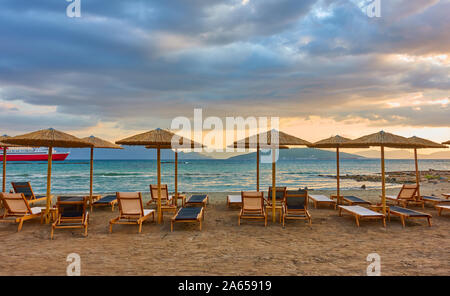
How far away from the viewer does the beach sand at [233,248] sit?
3.34 metres

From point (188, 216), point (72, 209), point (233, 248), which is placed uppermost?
point (72, 209)

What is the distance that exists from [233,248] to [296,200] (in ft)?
8.31

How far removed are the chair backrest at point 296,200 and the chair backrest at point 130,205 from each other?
355 cm

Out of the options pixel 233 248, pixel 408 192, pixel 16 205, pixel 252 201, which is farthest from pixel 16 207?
pixel 408 192

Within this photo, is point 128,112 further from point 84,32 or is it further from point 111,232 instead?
point 111,232

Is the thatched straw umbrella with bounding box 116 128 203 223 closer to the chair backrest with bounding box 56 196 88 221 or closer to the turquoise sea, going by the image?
the chair backrest with bounding box 56 196 88 221

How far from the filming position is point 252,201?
6234 mm

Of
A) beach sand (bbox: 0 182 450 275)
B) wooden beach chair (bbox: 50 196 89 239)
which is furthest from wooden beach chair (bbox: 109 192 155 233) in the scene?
wooden beach chair (bbox: 50 196 89 239)

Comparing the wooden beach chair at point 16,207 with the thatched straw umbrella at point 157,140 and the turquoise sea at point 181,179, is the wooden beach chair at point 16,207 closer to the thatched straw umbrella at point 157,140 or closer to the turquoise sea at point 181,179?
the thatched straw umbrella at point 157,140

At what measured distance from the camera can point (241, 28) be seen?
381 inches

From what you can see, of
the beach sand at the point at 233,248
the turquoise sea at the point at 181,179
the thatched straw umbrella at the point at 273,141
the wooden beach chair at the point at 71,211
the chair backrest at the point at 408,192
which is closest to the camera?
the beach sand at the point at 233,248

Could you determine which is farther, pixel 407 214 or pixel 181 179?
pixel 181 179

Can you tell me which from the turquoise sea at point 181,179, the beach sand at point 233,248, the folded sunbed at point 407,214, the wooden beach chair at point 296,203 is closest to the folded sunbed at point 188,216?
the beach sand at point 233,248

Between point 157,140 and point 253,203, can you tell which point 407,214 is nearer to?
point 253,203
